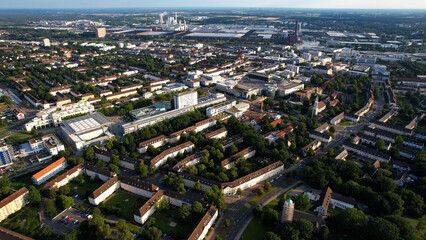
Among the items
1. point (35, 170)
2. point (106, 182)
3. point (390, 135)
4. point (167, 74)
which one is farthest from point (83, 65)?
point (390, 135)

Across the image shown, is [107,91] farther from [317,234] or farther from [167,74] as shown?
[317,234]

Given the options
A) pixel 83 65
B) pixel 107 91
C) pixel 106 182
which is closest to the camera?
pixel 106 182

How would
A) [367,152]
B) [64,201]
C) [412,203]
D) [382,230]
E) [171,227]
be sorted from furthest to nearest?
[367,152] < [64,201] < [412,203] < [171,227] < [382,230]

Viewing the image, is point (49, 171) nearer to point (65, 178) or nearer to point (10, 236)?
point (65, 178)

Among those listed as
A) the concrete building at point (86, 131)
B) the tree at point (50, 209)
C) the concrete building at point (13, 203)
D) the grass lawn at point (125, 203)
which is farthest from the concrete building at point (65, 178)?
the concrete building at point (86, 131)

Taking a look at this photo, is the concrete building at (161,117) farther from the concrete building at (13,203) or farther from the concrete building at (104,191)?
the concrete building at (13,203)

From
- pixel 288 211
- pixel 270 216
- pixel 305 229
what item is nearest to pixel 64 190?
pixel 270 216

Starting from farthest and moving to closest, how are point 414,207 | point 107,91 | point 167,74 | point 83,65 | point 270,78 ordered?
point 83,65
point 167,74
point 270,78
point 107,91
point 414,207
